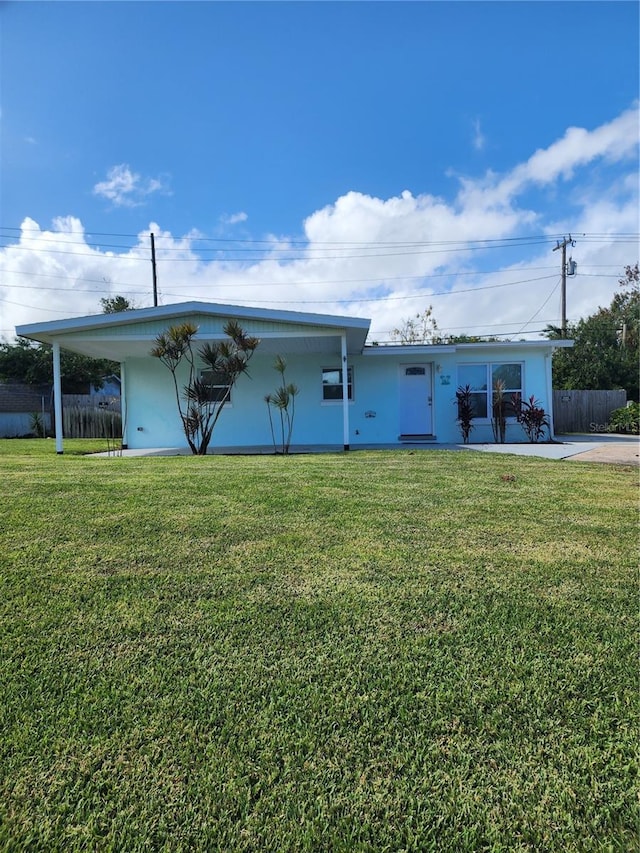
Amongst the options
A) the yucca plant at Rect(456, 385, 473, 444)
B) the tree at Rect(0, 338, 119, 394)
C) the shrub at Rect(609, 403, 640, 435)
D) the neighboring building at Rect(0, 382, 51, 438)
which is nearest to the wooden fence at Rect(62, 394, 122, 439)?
the neighboring building at Rect(0, 382, 51, 438)

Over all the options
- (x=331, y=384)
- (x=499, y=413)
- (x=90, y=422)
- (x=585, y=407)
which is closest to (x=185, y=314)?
(x=331, y=384)

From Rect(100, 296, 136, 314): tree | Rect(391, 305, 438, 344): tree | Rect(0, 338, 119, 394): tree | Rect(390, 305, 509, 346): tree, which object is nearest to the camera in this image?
Rect(0, 338, 119, 394): tree

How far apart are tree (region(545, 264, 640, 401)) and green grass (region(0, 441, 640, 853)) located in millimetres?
23955

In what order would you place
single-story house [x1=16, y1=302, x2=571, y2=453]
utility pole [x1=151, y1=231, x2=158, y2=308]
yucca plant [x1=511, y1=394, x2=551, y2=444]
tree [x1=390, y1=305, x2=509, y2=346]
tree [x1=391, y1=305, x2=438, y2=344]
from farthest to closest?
tree [x1=391, y1=305, x2=438, y2=344] → tree [x1=390, y1=305, x2=509, y2=346] → utility pole [x1=151, y1=231, x2=158, y2=308] → single-story house [x1=16, y1=302, x2=571, y2=453] → yucca plant [x1=511, y1=394, x2=551, y2=444]

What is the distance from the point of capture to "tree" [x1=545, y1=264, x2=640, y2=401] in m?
24.1

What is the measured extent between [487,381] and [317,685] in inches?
464

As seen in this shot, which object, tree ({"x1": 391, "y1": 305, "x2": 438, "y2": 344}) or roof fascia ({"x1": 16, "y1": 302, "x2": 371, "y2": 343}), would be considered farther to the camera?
tree ({"x1": 391, "y1": 305, "x2": 438, "y2": 344})

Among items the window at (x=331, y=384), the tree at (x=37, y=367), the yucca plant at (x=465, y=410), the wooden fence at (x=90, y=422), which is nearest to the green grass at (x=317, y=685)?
the yucca plant at (x=465, y=410)

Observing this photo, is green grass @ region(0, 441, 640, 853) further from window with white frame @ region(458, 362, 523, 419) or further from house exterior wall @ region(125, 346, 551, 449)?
window with white frame @ region(458, 362, 523, 419)

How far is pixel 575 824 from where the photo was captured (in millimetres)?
1258

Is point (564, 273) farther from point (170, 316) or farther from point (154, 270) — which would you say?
point (170, 316)

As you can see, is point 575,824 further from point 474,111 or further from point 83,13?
point 474,111

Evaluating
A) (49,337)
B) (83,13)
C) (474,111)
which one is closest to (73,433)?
(49,337)

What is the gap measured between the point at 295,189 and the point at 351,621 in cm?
1603
